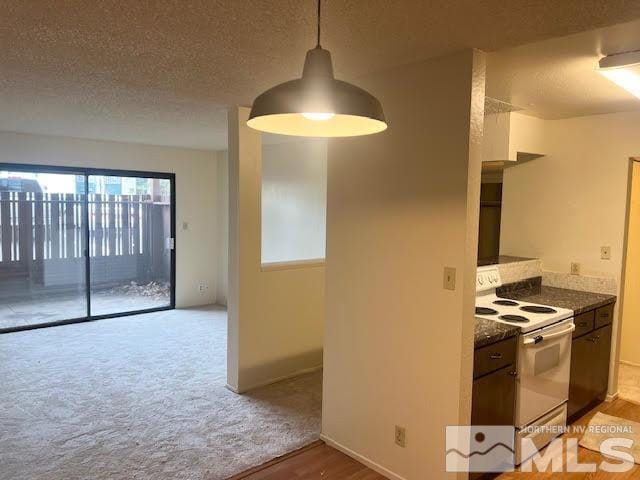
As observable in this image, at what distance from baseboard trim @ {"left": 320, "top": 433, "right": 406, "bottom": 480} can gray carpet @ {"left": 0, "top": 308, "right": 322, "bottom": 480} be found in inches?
5.8

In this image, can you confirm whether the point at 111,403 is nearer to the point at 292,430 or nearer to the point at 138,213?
the point at 292,430

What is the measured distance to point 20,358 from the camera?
15.0 feet

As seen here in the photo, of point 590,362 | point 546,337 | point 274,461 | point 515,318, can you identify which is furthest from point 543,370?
point 274,461

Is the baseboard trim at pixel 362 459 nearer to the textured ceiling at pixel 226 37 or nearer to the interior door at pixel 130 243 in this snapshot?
the textured ceiling at pixel 226 37

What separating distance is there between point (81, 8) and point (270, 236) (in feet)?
15.1

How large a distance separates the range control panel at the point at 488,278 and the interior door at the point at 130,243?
4.73 meters

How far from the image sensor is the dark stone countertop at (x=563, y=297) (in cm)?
338

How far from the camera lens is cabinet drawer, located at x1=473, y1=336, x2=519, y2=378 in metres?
2.47

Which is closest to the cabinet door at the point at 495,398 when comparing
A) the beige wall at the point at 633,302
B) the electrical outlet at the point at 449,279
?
the electrical outlet at the point at 449,279

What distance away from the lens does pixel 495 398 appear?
8.54ft

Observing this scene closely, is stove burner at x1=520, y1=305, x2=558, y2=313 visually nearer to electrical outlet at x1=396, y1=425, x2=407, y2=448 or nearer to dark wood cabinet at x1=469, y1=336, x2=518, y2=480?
dark wood cabinet at x1=469, y1=336, x2=518, y2=480

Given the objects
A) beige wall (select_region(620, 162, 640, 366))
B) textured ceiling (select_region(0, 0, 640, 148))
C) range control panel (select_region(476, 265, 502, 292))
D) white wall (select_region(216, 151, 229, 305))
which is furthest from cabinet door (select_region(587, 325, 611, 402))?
white wall (select_region(216, 151, 229, 305))

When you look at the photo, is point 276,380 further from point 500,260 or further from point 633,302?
point 633,302

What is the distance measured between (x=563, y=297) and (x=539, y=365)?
1.07m
